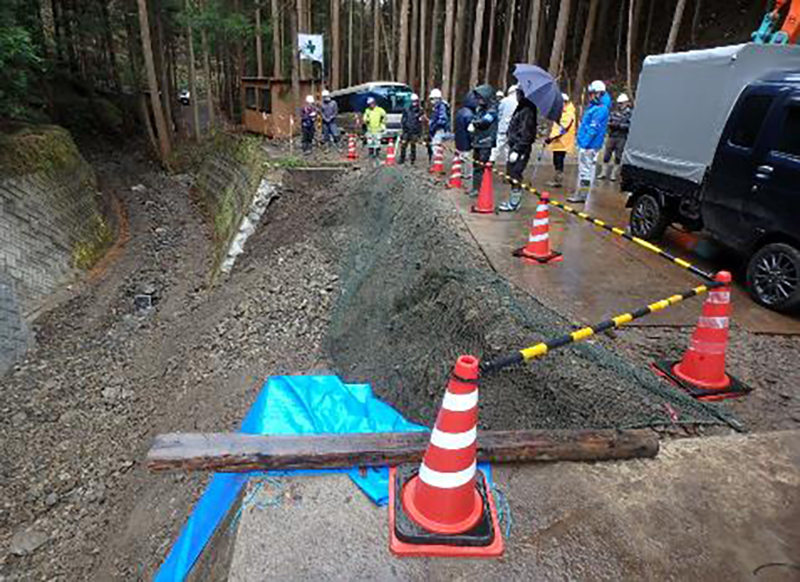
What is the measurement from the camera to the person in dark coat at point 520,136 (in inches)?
332

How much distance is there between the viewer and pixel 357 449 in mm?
3244

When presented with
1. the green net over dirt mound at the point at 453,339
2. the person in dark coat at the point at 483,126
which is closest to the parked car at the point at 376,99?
the person in dark coat at the point at 483,126

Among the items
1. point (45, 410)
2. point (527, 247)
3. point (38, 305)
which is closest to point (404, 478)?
point (527, 247)

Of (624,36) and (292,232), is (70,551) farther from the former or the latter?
(624,36)

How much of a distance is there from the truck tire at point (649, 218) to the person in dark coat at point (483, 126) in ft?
9.01

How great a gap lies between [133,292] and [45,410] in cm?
478

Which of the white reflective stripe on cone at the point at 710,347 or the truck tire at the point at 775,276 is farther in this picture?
the truck tire at the point at 775,276

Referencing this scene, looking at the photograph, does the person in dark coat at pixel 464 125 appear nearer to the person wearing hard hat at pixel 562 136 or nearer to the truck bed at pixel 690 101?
the person wearing hard hat at pixel 562 136

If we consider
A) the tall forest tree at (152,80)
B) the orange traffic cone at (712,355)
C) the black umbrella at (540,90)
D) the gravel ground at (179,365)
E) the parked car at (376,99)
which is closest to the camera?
the orange traffic cone at (712,355)

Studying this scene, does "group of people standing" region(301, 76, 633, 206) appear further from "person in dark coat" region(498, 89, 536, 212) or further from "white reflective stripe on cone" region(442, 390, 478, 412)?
"white reflective stripe on cone" region(442, 390, 478, 412)

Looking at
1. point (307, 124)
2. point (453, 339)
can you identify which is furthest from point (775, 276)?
point (307, 124)

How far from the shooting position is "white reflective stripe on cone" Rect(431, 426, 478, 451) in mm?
2699

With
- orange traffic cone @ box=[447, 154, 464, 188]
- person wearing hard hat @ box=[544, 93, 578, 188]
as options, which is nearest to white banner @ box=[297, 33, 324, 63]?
orange traffic cone @ box=[447, 154, 464, 188]

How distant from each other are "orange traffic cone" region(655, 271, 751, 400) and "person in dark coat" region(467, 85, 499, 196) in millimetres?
5832
